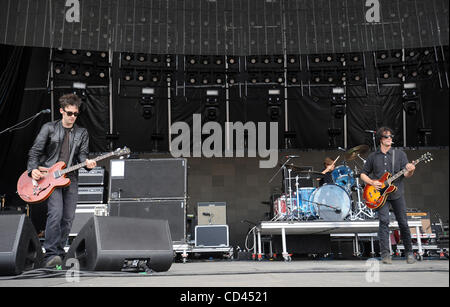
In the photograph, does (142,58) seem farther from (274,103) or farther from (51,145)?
(51,145)

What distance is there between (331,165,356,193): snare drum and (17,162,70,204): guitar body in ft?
16.7

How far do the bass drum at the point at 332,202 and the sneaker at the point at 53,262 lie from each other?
419 centimetres

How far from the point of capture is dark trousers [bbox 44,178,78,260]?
404cm

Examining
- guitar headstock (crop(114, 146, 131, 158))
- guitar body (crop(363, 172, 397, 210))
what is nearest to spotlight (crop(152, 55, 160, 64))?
guitar headstock (crop(114, 146, 131, 158))

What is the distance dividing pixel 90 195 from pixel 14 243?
4763mm

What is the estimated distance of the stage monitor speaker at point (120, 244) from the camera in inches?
135

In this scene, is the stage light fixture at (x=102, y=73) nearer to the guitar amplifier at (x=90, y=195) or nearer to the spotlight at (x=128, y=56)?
the spotlight at (x=128, y=56)

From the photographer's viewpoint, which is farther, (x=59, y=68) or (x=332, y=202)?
(x=59, y=68)

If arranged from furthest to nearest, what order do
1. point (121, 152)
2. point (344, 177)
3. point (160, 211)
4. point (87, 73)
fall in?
point (87, 73) → point (344, 177) → point (160, 211) → point (121, 152)

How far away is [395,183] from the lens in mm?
5367

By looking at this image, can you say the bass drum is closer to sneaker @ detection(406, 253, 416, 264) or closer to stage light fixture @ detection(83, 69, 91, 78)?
sneaker @ detection(406, 253, 416, 264)

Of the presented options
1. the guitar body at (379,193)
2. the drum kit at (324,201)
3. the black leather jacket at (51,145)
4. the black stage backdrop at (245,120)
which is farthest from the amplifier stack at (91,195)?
the guitar body at (379,193)

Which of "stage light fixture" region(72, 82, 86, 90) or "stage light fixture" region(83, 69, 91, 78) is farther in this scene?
"stage light fixture" region(83, 69, 91, 78)

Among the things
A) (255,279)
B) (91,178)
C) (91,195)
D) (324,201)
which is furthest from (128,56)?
(255,279)
